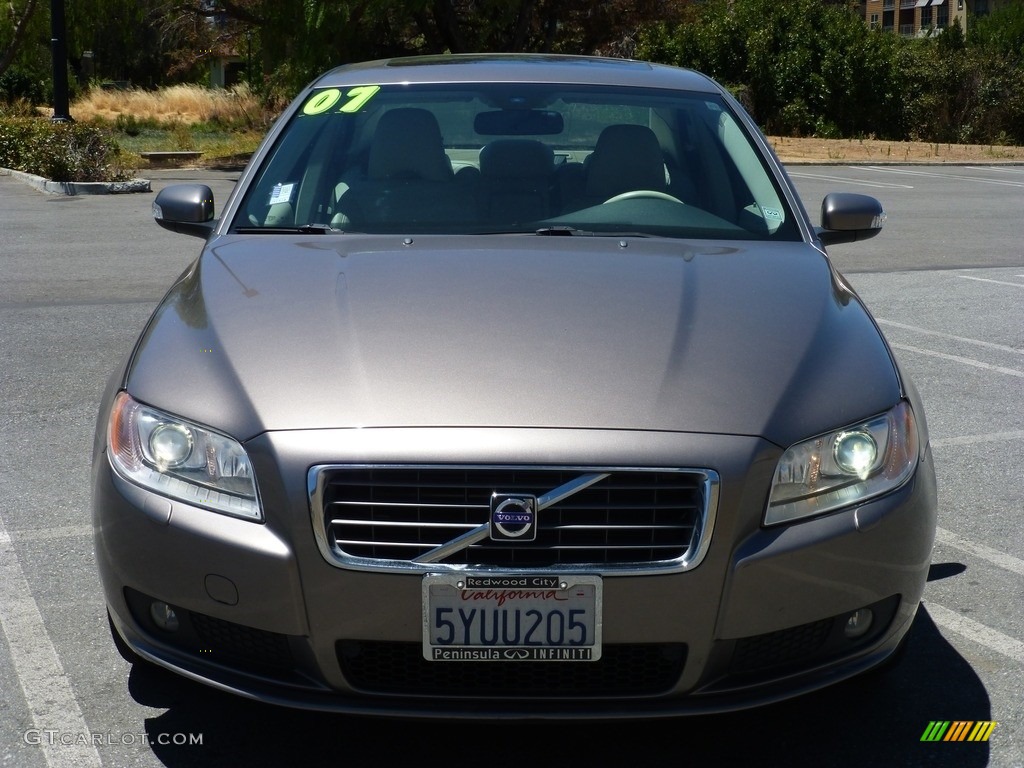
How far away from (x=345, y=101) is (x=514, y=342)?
188 cm

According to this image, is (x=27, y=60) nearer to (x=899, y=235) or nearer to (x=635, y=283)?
(x=899, y=235)

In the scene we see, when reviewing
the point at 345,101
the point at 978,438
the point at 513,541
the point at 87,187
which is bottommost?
→ the point at 87,187

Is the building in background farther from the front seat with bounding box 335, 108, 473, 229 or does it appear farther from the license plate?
the license plate

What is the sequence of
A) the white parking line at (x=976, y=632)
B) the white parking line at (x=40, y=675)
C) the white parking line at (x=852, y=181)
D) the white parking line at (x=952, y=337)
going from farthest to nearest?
the white parking line at (x=852, y=181) < the white parking line at (x=952, y=337) < the white parking line at (x=976, y=632) < the white parking line at (x=40, y=675)

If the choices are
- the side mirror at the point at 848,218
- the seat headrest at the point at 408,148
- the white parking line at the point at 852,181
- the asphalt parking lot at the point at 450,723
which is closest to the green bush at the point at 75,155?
the asphalt parking lot at the point at 450,723

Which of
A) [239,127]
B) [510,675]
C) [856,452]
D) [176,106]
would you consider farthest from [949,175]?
[510,675]

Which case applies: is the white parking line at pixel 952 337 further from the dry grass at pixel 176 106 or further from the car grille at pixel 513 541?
the dry grass at pixel 176 106

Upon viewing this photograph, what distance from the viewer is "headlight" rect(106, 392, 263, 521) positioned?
2.68 m

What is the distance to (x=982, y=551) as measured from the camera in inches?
173

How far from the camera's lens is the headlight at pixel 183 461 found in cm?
268

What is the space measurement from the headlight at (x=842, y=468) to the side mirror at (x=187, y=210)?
7.31ft

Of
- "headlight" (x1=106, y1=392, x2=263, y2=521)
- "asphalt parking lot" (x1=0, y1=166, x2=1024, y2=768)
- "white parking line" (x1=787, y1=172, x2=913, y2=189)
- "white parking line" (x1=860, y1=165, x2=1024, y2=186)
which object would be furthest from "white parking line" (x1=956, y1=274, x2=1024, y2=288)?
"white parking line" (x1=860, y1=165, x2=1024, y2=186)

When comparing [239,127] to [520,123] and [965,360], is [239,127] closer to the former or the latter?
[965,360]

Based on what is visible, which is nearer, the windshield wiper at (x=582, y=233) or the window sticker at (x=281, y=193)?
the windshield wiper at (x=582, y=233)
